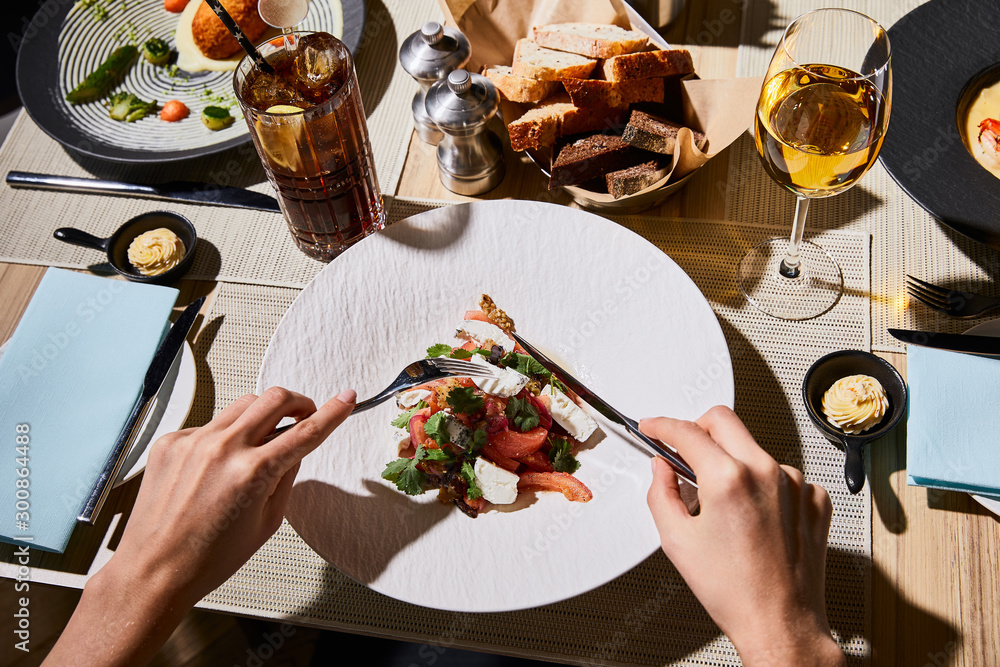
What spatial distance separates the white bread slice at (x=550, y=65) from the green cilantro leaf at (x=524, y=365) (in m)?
0.54

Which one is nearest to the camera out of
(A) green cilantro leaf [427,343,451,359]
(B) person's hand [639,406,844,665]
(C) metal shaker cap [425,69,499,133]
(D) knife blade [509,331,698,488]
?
(B) person's hand [639,406,844,665]

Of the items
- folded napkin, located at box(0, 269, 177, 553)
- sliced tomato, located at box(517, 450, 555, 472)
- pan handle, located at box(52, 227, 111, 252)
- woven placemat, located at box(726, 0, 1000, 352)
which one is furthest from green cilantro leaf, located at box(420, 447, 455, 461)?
pan handle, located at box(52, 227, 111, 252)

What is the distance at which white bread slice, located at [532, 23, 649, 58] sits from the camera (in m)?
1.35

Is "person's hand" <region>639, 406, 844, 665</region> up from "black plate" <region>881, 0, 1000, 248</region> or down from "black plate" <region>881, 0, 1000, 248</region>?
down

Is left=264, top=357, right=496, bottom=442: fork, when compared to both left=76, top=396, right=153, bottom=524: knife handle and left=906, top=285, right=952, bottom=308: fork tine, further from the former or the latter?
left=906, top=285, right=952, bottom=308: fork tine

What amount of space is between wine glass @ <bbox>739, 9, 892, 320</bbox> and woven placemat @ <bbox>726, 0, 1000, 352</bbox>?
0.27 m

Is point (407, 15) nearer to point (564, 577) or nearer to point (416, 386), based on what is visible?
point (416, 386)

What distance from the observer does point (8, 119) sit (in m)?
2.65

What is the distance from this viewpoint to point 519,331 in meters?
1.21

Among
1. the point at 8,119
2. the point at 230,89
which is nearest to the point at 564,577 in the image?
the point at 230,89

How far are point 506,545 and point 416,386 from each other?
0.29 metres

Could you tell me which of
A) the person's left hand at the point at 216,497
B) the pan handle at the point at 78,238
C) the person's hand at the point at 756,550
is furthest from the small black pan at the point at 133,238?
the person's hand at the point at 756,550

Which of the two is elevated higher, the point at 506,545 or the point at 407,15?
the point at 407,15

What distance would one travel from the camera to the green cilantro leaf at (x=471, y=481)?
104cm
